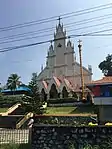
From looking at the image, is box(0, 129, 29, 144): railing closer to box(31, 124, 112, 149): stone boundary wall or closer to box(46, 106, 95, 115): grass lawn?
box(31, 124, 112, 149): stone boundary wall

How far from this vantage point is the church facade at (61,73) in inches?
2226

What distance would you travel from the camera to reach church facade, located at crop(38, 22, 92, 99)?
56531mm

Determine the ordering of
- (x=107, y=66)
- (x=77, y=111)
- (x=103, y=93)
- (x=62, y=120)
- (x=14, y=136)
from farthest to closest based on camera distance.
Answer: (x=107, y=66), (x=77, y=111), (x=103, y=93), (x=62, y=120), (x=14, y=136)

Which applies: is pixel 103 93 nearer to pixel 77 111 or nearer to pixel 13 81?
pixel 77 111

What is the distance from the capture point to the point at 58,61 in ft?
217

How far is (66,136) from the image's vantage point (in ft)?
42.7

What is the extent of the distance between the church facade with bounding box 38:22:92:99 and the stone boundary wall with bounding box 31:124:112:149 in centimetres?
4074

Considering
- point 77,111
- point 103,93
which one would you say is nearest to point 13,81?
point 77,111

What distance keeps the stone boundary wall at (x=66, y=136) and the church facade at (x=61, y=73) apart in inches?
1604

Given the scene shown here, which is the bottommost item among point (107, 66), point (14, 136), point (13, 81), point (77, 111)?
point (14, 136)

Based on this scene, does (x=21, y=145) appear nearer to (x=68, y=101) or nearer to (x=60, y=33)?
(x=68, y=101)

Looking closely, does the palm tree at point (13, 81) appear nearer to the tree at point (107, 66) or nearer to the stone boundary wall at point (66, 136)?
the tree at point (107, 66)

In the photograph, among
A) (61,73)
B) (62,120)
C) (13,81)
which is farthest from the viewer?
(13,81)

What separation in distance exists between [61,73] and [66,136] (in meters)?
51.4
